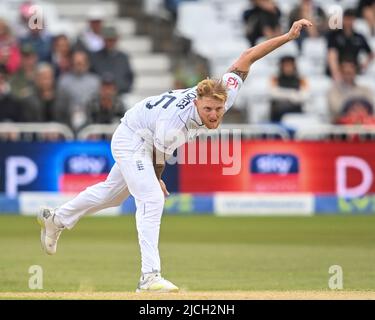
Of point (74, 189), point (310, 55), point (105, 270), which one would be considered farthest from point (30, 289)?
point (310, 55)

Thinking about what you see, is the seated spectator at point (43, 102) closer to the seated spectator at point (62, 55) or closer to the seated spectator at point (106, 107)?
the seated spectator at point (62, 55)

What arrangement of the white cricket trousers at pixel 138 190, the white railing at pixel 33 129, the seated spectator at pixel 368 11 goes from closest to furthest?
the white cricket trousers at pixel 138 190 < the white railing at pixel 33 129 < the seated spectator at pixel 368 11

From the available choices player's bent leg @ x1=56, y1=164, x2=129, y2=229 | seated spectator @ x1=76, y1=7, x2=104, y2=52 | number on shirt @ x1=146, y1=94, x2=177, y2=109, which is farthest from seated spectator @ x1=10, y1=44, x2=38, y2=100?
number on shirt @ x1=146, y1=94, x2=177, y2=109

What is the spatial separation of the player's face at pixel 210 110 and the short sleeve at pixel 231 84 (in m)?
0.19

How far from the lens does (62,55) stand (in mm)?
20016

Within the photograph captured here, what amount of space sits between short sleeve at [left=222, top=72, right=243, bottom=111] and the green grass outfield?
1.72 metres

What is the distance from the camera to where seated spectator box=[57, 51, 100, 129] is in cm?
1936

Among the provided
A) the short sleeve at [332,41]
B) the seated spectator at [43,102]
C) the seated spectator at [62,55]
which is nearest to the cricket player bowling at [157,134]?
the seated spectator at [43,102]

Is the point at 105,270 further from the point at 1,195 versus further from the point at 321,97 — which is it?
the point at 321,97

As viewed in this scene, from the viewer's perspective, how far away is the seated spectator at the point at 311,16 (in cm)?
2064

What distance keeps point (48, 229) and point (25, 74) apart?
9.21 m

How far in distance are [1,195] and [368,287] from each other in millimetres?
8948

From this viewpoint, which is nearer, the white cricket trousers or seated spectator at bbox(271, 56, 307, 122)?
the white cricket trousers

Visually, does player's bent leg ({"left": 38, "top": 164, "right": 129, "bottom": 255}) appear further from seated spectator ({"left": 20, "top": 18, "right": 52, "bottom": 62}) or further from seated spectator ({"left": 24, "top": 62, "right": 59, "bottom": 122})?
seated spectator ({"left": 20, "top": 18, "right": 52, "bottom": 62})
